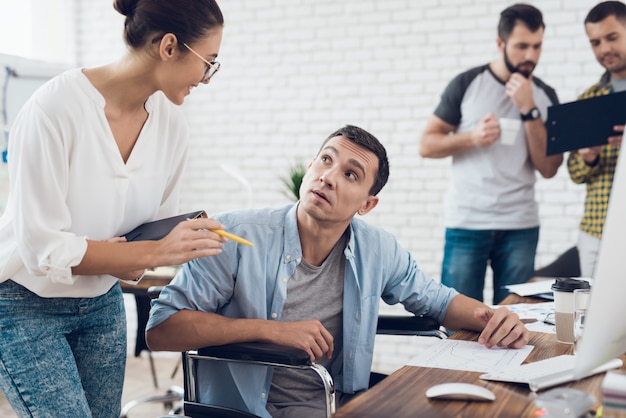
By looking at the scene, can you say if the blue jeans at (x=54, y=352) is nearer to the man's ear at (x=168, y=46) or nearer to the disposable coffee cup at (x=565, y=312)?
the man's ear at (x=168, y=46)

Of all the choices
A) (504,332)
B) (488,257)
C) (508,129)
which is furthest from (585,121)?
(504,332)

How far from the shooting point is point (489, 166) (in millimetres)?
3119

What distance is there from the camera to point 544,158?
308cm

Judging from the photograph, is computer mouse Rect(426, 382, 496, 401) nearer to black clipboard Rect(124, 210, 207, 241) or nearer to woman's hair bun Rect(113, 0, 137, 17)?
black clipboard Rect(124, 210, 207, 241)

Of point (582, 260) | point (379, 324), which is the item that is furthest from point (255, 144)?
point (379, 324)

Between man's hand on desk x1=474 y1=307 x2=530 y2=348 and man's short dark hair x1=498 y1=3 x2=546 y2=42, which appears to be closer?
man's hand on desk x1=474 y1=307 x2=530 y2=348

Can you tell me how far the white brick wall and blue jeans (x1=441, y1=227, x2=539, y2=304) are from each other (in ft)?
3.95

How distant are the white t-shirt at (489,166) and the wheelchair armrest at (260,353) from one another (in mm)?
1752

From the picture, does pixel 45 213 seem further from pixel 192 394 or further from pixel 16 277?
pixel 192 394

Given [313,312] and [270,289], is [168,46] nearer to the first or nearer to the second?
[270,289]

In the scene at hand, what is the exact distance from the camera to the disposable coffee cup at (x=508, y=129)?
3.03 meters

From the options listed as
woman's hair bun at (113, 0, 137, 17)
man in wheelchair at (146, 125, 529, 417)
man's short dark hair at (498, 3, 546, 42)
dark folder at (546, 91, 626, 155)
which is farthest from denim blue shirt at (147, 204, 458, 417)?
man's short dark hair at (498, 3, 546, 42)

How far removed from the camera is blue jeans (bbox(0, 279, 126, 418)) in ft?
5.02

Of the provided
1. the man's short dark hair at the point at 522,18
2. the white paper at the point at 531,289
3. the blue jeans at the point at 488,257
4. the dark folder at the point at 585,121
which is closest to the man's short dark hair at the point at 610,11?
the man's short dark hair at the point at 522,18
